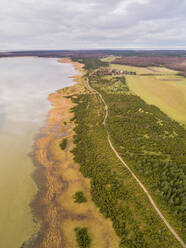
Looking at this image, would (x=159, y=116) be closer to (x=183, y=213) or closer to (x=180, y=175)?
(x=180, y=175)

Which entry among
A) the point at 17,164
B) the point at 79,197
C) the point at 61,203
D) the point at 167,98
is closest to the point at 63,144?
the point at 17,164

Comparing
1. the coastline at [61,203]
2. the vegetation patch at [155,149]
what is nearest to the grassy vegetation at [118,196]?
the coastline at [61,203]

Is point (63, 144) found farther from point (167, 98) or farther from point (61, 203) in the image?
point (167, 98)

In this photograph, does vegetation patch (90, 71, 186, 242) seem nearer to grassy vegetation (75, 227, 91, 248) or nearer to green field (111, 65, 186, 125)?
green field (111, 65, 186, 125)

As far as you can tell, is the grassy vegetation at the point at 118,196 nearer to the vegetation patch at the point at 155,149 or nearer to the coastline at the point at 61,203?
the coastline at the point at 61,203

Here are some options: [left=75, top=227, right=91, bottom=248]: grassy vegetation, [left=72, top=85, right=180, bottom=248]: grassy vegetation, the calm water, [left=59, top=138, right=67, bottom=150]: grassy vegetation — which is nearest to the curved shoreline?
the calm water
